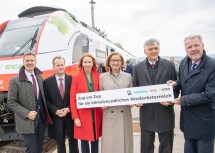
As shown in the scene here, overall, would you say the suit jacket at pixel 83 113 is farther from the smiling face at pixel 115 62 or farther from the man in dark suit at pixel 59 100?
the smiling face at pixel 115 62

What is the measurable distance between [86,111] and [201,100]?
1589 mm

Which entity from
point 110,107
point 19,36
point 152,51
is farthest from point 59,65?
point 19,36

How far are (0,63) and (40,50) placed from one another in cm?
98

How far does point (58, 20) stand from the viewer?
17.1 ft

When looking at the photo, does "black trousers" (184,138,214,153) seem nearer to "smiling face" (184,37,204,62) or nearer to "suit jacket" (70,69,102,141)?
"smiling face" (184,37,204,62)

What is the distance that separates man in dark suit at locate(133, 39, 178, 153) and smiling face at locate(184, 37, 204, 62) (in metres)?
0.39

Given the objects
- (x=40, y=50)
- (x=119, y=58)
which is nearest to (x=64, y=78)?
(x=119, y=58)

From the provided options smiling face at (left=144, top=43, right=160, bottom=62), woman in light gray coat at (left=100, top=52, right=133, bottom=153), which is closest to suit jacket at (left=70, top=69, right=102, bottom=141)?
woman in light gray coat at (left=100, top=52, right=133, bottom=153)

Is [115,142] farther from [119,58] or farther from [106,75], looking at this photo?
[119,58]

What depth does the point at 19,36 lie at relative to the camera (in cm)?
525

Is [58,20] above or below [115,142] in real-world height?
above

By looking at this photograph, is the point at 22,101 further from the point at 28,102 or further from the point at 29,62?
the point at 29,62

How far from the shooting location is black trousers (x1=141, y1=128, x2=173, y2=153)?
3066 millimetres

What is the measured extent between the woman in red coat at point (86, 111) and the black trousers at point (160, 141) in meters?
0.69
